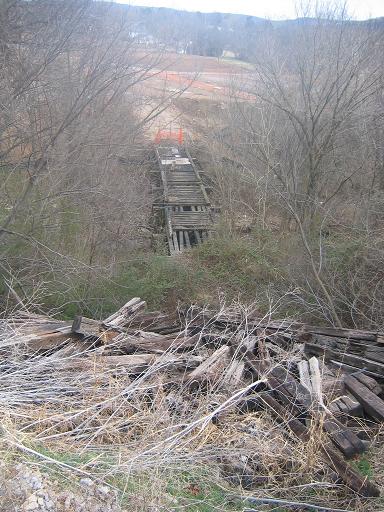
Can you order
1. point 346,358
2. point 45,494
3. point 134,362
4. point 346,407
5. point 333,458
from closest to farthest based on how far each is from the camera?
point 45,494 → point 333,458 → point 346,407 → point 134,362 → point 346,358

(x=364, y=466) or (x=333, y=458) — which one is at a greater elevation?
(x=333, y=458)

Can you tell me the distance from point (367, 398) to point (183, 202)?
1463 centimetres

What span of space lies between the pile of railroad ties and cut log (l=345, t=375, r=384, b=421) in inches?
0.5

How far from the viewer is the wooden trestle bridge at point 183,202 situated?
56.7 ft

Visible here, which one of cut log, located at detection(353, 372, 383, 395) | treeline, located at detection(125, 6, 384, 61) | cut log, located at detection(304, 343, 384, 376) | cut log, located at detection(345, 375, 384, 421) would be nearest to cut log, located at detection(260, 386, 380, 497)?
cut log, located at detection(345, 375, 384, 421)

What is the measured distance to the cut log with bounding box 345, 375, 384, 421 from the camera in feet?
19.3

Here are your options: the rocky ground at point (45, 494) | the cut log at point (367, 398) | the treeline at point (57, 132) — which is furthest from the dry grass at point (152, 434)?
the treeline at point (57, 132)

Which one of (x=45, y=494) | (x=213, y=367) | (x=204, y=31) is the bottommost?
(x=213, y=367)

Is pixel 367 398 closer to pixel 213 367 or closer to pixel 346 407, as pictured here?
pixel 346 407

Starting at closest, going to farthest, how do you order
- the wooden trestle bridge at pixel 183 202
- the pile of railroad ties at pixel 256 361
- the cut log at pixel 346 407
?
the pile of railroad ties at pixel 256 361
the cut log at pixel 346 407
the wooden trestle bridge at pixel 183 202

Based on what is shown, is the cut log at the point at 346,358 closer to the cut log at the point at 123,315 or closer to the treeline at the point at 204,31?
the cut log at the point at 123,315

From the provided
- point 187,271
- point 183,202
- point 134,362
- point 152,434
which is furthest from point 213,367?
point 183,202

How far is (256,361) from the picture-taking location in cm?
648

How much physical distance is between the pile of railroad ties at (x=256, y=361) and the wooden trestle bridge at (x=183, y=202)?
8.50 meters
